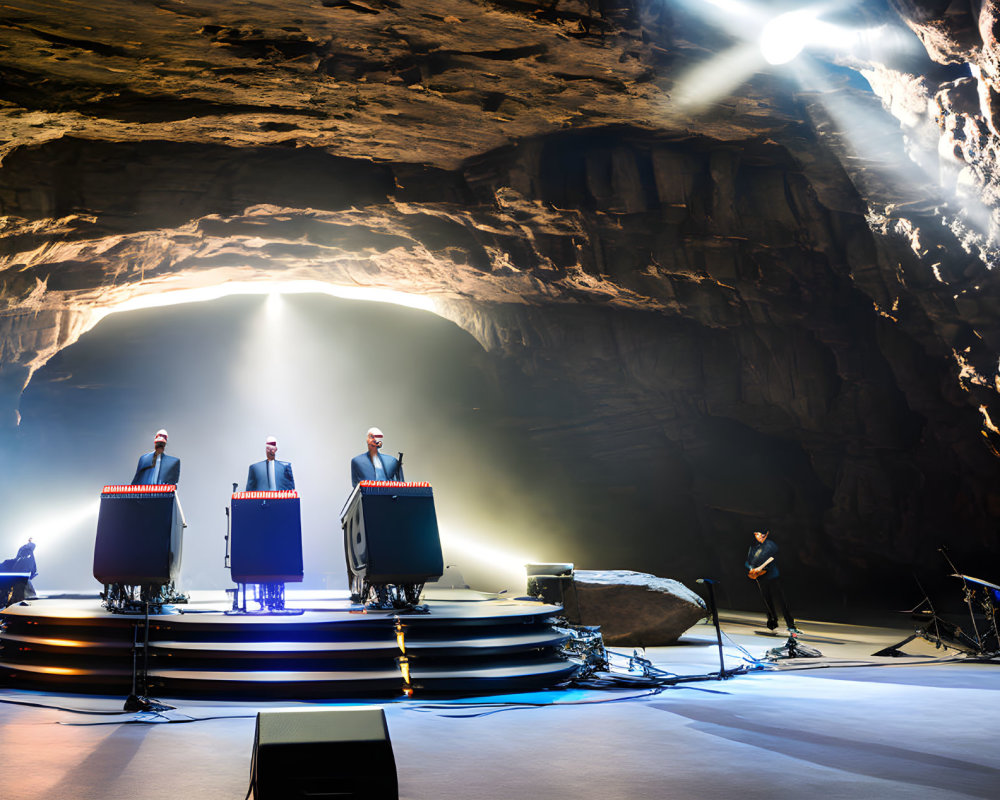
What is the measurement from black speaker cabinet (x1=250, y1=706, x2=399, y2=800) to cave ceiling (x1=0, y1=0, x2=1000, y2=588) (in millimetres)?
6042

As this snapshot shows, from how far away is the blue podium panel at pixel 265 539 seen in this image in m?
6.55

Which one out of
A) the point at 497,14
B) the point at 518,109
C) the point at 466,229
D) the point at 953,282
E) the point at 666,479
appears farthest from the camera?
the point at 666,479

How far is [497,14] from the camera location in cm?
757

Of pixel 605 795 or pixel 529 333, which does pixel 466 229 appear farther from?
pixel 605 795

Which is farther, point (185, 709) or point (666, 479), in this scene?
point (666, 479)

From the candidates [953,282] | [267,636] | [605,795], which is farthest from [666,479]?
[605,795]

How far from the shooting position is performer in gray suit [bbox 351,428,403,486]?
7.31 meters

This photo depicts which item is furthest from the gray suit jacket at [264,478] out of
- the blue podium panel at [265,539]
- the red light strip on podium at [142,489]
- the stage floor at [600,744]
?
the stage floor at [600,744]

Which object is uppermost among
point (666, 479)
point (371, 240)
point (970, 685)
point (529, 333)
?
point (371, 240)

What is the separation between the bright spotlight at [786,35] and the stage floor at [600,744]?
18.0 ft

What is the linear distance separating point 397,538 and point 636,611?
3820 mm

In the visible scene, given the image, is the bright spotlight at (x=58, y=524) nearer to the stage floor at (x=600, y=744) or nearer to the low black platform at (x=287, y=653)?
the low black platform at (x=287, y=653)

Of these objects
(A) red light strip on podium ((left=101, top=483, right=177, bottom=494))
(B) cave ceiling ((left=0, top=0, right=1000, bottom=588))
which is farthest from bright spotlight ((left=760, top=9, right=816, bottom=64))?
(A) red light strip on podium ((left=101, top=483, right=177, bottom=494))

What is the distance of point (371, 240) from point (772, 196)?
19.4 feet
